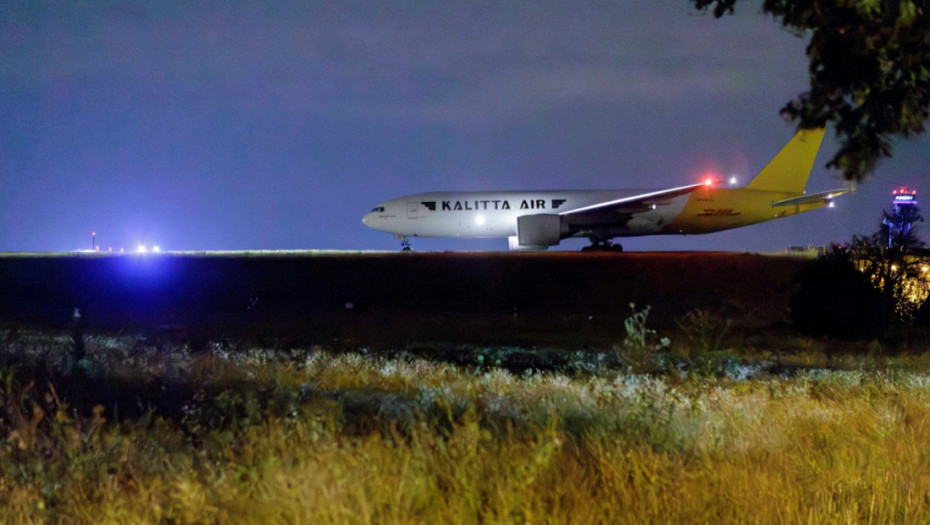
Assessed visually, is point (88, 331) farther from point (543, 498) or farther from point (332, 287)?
point (543, 498)

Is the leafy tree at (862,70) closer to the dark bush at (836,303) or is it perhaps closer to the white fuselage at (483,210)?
the dark bush at (836,303)

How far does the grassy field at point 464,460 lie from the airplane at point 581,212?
118 ft

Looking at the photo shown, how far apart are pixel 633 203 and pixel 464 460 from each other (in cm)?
4162

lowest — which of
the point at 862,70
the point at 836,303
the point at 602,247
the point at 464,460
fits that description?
the point at 836,303

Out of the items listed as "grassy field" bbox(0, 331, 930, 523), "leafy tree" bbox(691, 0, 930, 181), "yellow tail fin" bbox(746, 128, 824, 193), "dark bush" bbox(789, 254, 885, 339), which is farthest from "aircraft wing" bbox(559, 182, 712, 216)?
"grassy field" bbox(0, 331, 930, 523)

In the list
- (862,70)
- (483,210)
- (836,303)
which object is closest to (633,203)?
(483,210)

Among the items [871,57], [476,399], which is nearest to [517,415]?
[476,399]

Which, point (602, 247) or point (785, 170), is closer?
point (602, 247)

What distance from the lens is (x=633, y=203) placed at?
45.8 metres

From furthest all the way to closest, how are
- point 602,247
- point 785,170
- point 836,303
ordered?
1. point 785,170
2. point 602,247
3. point 836,303

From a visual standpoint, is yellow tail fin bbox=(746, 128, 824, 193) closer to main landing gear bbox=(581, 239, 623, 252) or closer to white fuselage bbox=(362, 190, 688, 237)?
white fuselage bbox=(362, 190, 688, 237)

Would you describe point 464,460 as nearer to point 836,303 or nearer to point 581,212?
point 836,303

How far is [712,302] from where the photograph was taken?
30219 mm

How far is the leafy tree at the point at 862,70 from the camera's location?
424 inches
